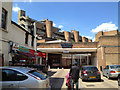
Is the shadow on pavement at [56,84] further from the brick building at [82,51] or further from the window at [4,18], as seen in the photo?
the brick building at [82,51]

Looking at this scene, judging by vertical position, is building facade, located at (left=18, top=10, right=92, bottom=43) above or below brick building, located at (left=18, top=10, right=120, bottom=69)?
above

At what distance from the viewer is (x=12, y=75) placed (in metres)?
4.72

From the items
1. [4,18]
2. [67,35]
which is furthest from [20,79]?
[67,35]

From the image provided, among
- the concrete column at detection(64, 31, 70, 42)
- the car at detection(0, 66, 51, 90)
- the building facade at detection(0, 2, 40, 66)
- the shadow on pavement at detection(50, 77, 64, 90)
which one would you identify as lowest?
the shadow on pavement at detection(50, 77, 64, 90)

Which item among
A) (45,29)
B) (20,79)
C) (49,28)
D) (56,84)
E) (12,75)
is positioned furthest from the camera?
(45,29)

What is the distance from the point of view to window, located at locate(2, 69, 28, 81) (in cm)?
461

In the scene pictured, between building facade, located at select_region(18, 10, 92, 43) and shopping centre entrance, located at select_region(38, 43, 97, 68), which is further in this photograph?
building facade, located at select_region(18, 10, 92, 43)

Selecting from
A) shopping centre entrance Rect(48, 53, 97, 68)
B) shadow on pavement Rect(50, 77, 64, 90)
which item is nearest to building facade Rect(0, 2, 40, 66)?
shadow on pavement Rect(50, 77, 64, 90)

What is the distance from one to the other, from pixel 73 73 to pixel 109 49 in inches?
637

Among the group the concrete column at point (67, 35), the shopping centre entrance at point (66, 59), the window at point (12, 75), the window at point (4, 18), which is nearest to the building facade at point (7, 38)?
the window at point (4, 18)

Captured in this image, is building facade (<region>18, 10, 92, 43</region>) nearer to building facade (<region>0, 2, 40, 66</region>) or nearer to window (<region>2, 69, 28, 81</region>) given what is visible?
building facade (<region>0, 2, 40, 66</region>)

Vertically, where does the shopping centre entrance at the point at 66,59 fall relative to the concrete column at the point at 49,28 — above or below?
below

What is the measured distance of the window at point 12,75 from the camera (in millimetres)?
4612

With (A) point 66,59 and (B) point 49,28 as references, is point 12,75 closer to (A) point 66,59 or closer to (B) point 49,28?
(A) point 66,59
